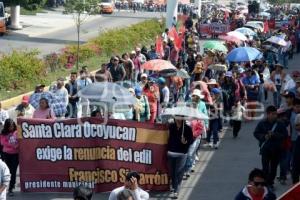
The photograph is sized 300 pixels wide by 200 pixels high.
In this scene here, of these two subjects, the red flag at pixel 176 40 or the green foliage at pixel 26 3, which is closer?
the red flag at pixel 176 40

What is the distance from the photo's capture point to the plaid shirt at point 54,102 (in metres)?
15.5

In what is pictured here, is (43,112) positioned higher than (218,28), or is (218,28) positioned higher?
(43,112)

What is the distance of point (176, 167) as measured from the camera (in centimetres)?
1189

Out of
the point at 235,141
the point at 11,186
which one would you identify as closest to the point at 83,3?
the point at 235,141

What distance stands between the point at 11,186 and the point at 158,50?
45.6 ft

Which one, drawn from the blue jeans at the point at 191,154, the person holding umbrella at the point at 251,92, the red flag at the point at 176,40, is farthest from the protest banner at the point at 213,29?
the blue jeans at the point at 191,154

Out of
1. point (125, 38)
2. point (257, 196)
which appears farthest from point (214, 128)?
point (125, 38)

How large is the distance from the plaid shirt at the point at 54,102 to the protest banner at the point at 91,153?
325 cm

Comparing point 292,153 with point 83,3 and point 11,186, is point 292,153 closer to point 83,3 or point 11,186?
point 11,186

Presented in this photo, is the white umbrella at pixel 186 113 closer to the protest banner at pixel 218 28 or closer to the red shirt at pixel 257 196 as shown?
the red shirt at pixel 257 196

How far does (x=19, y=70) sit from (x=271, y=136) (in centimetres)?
1378

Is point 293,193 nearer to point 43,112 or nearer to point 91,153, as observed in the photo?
point 91,153

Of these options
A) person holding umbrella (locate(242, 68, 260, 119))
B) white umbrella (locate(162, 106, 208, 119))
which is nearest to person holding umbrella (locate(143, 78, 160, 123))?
white umbrella (locate(162, 106, 208, 119))

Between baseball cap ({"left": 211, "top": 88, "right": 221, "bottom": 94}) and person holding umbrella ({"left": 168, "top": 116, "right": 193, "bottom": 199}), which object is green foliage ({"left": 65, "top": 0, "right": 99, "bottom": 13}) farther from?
person holding umbrella ({"left": 168, "top": 116, "right": 193, "bottom": 199})
